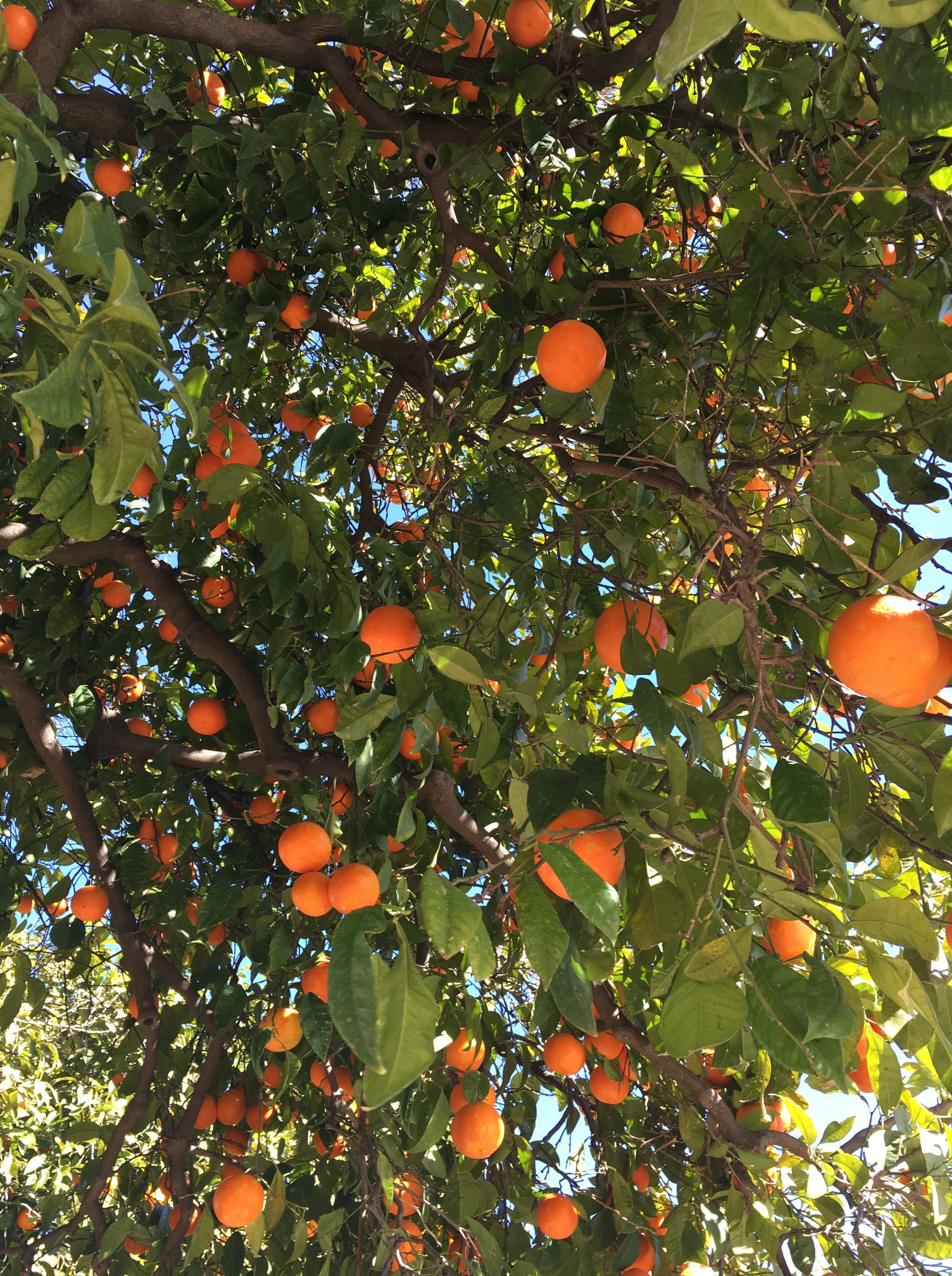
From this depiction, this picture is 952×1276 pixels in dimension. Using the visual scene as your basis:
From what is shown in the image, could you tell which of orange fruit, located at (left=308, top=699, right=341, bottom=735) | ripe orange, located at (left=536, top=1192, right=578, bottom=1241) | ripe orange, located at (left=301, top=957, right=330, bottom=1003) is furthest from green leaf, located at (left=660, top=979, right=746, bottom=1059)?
ripe orange, located at (left=536, top=1192, right=578, bottom=1241)

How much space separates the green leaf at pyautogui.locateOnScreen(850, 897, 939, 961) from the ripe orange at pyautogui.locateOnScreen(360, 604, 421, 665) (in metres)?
0.89

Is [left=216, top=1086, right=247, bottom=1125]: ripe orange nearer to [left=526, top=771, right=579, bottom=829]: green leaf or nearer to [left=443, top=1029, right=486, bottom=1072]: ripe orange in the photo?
[left=443, top=1029, right=486, bottom=1072]: ripe orange

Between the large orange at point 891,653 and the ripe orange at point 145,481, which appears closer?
the large orange at point 891,653

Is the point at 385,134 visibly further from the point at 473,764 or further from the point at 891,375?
the point at 473,764

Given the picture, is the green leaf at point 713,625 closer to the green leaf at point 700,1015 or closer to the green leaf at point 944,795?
the green leaf at point 944,795

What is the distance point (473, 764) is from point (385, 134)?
1503mm

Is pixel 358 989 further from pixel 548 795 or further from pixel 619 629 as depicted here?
pixel 619 629

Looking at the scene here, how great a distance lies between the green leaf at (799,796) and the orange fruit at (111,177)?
2053mm

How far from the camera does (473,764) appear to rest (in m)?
1.59

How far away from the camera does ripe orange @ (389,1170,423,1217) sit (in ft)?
6.89

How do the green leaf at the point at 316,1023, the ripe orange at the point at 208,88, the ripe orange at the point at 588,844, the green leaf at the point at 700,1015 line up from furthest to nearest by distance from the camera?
the ripe orange at the point at 208,88 → the green leaf at the point at 316,1023 → the ripe orange at the point at 588,844 → the green leaf at the point at 700,1015

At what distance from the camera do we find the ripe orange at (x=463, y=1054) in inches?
76.5

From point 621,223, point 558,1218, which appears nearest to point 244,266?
point 621,223

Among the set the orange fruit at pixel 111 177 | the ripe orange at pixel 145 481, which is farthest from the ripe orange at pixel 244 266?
the ripe orange at pixel 145 481
